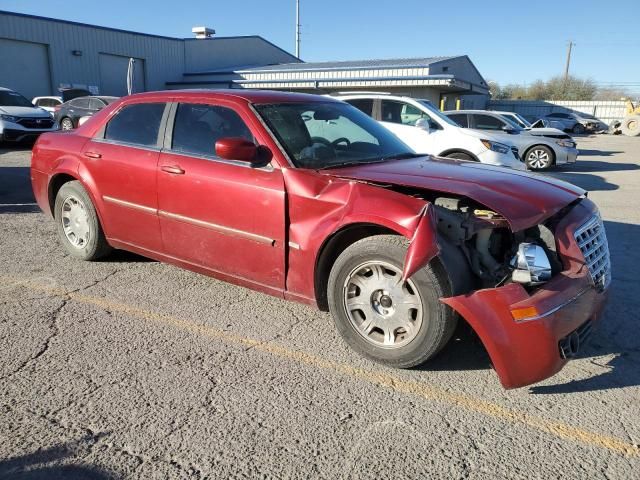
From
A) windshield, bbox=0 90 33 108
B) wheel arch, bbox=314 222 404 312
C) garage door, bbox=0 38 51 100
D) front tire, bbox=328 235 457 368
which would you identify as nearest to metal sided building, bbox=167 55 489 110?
garage door, bbox=0 38 51 100

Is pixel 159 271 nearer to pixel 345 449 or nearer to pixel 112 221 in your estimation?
pixel 112 221

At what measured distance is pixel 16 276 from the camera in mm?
4734

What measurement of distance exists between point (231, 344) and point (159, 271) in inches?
68.5

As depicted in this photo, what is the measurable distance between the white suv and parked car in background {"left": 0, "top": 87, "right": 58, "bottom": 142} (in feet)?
34.5

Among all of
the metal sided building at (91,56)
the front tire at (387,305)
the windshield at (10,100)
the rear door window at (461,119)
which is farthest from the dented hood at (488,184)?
the metal sided building at (91,56)

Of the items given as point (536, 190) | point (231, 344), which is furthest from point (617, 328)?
point (231, 344)

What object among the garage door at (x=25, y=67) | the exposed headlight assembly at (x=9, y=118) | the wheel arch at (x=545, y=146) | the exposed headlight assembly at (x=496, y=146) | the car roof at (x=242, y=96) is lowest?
the wheel arch at (x=545, y=146)

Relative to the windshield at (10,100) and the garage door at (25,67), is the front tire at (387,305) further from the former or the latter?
the garage door at (25,67)

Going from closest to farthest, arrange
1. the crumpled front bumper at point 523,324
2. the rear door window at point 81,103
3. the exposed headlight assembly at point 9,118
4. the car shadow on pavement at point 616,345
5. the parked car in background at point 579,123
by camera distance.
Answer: the crumpled front bumper at point 523,324
the car shadow on pavement at point 616,345
the exposed headlight assembly at point 9,118
the rear door window at point 81,103
the parked car in background at point 579,123

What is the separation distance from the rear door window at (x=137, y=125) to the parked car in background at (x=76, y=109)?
14805 mm

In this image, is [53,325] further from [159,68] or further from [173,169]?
[159,68]

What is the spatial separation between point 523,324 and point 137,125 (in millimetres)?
3633

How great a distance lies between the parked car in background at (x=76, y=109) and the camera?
1825 centimetres

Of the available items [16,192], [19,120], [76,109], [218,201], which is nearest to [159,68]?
[76,109]
